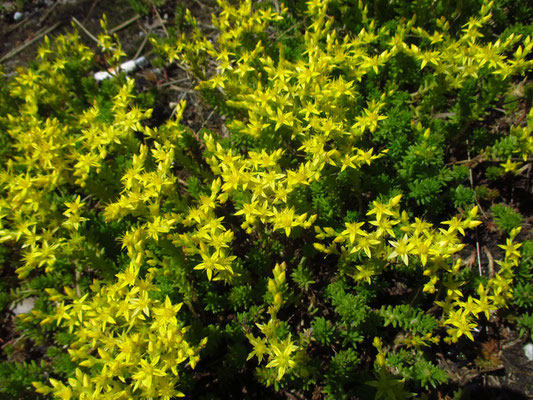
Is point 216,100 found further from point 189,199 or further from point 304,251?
point 304,251

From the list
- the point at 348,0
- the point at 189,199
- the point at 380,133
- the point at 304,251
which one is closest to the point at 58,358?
the point at 189,199

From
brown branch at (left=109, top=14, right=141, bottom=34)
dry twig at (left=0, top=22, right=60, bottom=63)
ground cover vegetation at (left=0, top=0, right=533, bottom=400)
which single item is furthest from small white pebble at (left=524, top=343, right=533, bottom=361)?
dry twig at (left=0, top=22, right=60, bottom=63)

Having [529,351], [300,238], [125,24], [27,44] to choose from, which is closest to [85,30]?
[125,24]

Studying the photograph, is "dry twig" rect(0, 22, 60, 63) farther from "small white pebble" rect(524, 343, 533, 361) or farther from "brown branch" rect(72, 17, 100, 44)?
"small white pebble" rect(524, 343, 533, 361)

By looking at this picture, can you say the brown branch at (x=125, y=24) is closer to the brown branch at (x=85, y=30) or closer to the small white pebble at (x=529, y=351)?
the brown branch at (x=85, y=30)

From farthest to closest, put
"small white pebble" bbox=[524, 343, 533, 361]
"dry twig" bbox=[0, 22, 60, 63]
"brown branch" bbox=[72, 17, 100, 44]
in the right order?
"dry twig" bbox=[0, 22, 60, 63]
"brown branch" bbox=[72, 17, 100, 44]
"small white pebble" bbox=[524, 343, 533, 361]

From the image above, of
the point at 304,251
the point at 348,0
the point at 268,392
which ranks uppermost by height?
the point at 348,0

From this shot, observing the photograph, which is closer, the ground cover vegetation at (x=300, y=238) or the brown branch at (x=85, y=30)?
the ground cover vegetation at (x=300, y=238)

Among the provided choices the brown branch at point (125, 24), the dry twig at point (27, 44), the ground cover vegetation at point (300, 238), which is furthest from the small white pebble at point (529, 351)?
the dry twig at point (27, 44)
